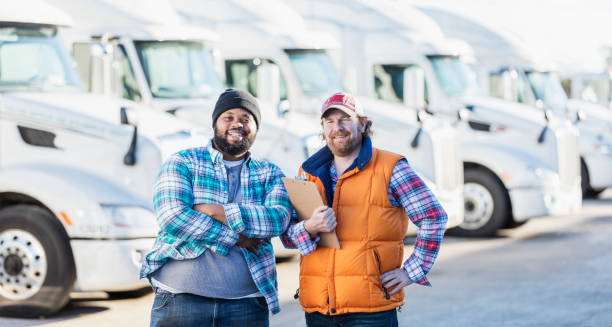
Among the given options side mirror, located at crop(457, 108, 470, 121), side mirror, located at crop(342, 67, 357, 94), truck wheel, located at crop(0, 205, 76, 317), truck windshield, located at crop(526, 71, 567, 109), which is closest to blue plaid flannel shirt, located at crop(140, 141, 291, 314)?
truck wheel, located at crop(0, 205, 76, 317)

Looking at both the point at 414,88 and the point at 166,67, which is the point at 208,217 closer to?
the point at 166,67

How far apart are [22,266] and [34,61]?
1757mm

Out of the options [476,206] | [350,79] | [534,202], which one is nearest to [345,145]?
[350,79]

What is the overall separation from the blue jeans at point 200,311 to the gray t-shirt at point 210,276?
3 centimetres

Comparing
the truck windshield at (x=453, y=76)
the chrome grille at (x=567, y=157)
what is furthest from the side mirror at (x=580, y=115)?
the truck windshield at (x=453, y=76)

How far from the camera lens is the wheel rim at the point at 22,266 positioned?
7.74 meters

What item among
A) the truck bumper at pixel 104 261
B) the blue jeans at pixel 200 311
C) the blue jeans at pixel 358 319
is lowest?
the truck bumper at pixel 104 261

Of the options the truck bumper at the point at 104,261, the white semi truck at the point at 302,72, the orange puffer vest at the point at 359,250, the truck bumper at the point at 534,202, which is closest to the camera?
the orange puffer vest at the point at 359,250

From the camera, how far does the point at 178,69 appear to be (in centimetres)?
1025

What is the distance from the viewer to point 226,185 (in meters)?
4.37

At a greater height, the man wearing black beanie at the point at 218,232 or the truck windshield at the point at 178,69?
the truck windshield at the point at 178,69

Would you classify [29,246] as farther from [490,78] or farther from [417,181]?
[490,78]

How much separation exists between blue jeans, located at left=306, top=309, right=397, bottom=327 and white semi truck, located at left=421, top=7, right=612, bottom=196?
1091 cm

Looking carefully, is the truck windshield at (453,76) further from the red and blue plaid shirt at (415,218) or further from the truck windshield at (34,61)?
the red and blue plaid shirt at (415,218)
